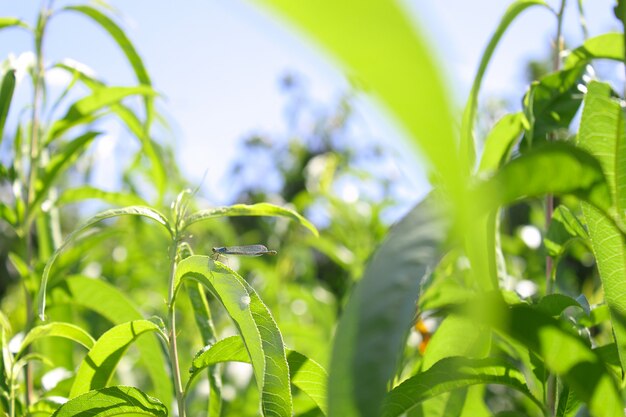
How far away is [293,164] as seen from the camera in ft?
16.1

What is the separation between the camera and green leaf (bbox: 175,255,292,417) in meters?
0.50

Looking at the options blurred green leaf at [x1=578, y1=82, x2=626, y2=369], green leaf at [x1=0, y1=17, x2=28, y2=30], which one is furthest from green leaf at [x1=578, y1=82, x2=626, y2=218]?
green leaf at [x1=0, y1=17, x2=28, y2=30]

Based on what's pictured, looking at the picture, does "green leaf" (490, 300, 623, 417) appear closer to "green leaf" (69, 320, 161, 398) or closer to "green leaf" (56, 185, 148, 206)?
"green leaf" (69, 320, 161, 398)

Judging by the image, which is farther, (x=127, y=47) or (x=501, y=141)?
(x=127, y=47)

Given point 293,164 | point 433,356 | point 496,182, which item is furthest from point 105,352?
point 293,164

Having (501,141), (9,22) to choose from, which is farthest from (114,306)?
(501,141)

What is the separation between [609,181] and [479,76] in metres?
0.22

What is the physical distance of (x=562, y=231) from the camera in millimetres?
740

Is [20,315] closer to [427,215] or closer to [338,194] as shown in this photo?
[338,194]

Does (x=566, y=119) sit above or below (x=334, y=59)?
below

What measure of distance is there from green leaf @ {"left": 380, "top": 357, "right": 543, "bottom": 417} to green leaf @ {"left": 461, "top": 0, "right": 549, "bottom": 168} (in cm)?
18

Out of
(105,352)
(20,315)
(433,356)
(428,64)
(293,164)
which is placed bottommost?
(293,164)

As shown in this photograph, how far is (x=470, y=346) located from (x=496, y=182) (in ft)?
1.03

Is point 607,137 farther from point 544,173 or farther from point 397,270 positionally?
point 397,270
